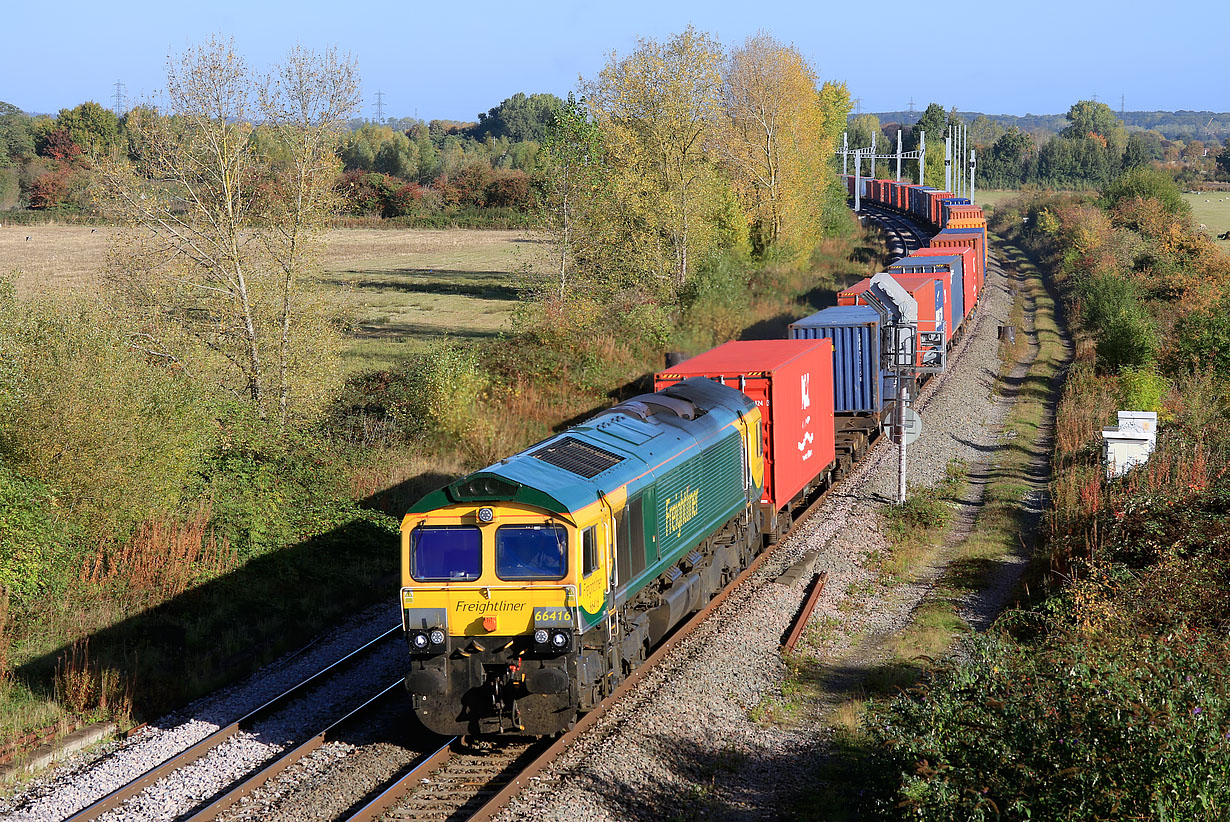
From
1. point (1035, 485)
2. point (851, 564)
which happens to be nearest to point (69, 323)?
point (851, 564)

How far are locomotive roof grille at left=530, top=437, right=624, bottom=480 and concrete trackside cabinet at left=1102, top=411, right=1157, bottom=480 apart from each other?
1315 cm

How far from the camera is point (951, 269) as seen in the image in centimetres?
3984

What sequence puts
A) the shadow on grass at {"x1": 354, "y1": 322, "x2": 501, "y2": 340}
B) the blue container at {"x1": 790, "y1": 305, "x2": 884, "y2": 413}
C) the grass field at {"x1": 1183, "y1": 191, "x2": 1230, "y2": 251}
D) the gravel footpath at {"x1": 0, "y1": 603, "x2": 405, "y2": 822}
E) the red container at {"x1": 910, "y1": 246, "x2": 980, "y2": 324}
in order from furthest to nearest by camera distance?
the grass field at {"x1": 1183, "y1": 191, "x2": 1230, "y2": 251}
the shadow on grass at {"x1": 354, "y1": 322, "x2": 501, "y2": 340}
the red container at {"x1": 910, "y1": 246, "x2": 980, "y2": 324}
the blue container at {"x1": 790, "y1": 305, "x2": 884, "y2": 413}
the gravel footpath at {"x1": 0, "y1": 603, "x2": 405, "y2": 822}

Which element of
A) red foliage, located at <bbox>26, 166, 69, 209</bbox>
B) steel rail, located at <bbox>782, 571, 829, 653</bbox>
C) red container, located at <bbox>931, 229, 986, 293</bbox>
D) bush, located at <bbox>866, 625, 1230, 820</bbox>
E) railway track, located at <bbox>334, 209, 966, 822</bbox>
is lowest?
steel rail, located at <bbox>782, 571, 829, 653</bbox>

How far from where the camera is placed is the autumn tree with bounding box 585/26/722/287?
41.8m

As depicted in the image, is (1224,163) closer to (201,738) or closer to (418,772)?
(418,772)

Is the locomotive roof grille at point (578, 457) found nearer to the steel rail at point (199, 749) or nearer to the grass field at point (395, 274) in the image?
the steel rail at point (199, 749)

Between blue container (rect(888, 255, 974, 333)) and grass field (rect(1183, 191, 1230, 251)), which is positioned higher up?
grass field (rect(1183, 191, 1230, 251))

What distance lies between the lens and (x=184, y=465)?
1853 cm

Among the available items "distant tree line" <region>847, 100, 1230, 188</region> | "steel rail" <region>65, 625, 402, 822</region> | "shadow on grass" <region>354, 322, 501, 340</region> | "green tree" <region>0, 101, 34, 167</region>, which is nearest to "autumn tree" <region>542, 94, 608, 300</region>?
"shadow on grass" <region>354, 322, 501, 340</region>

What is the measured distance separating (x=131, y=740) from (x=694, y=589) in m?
7.52

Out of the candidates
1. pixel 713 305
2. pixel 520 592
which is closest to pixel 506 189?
pixel 713 305

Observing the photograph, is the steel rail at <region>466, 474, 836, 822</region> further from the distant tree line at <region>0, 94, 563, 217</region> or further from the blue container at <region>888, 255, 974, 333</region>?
the distant tree line at <region>0, 94, 563, 217</region>

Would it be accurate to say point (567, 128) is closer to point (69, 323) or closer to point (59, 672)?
point (69, 323)
